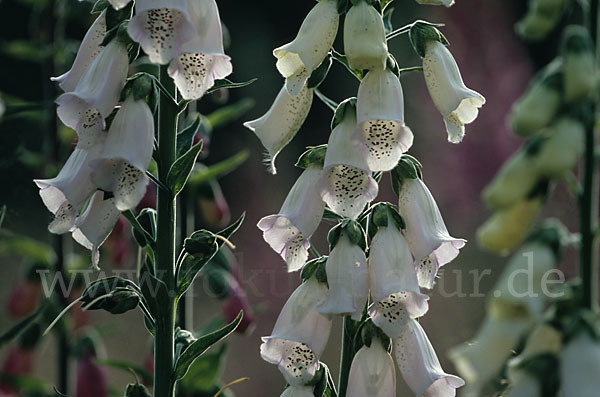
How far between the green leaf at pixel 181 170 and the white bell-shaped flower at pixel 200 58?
0.08m

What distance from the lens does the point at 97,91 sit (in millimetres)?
1348

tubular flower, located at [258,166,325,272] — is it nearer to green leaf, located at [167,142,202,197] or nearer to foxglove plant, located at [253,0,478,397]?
foxglove plant, located at [253,0,478,397]

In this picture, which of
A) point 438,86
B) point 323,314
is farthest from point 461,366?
point 438,86

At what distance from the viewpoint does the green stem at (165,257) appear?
1.39 m

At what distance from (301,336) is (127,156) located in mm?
366

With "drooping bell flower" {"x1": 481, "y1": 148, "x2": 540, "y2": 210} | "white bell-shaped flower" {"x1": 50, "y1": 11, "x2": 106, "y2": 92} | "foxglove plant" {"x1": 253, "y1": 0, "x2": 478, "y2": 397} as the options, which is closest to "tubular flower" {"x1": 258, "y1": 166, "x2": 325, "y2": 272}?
"foxglove plant" {"x1": 253, "y1": 0, "x2": 478, "y2": 397}

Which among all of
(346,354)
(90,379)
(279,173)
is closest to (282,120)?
(346,354)

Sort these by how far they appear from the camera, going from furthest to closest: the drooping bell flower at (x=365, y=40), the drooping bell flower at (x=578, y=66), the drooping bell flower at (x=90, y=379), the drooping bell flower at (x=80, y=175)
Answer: the drooping bell flower at (x=90, y=379), the drooping bell flower at (x=80, y=175), the drooping bell flower at (x=365, y=40), the drooping bell flower at (x=578, y=66)

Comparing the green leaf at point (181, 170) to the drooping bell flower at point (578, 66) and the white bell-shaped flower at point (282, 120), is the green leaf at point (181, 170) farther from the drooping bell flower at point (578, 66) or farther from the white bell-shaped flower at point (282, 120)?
the drooping bell flower at point (578, 66)

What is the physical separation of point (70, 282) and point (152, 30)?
106cm

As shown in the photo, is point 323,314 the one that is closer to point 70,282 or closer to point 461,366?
point 461,366

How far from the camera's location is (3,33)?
18.3 ft

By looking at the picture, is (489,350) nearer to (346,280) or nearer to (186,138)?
(346,280)

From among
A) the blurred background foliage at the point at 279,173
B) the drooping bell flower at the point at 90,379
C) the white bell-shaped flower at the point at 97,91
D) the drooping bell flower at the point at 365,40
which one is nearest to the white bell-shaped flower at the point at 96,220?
the white bell-shaped flower at the point at 97,91
